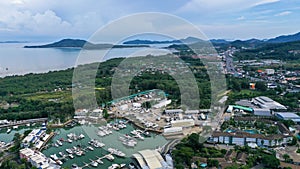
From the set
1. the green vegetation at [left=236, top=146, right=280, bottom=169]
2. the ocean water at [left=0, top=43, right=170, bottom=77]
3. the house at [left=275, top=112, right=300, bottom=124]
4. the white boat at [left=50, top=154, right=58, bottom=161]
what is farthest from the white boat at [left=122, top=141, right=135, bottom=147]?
the ocean water at [left=0, top=43, right=170, bottom=77]

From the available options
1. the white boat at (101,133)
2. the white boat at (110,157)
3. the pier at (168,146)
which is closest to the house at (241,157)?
the pier at (168,146)

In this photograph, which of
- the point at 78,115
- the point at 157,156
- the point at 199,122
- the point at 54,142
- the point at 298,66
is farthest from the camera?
the point at 298,66

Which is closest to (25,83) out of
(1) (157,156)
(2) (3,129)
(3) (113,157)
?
(2) (3,129)

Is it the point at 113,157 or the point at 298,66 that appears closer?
the point at 113,157

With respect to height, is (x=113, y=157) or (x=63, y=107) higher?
(x=63, y=107)

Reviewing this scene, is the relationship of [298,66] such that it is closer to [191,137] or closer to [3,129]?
[191,137]

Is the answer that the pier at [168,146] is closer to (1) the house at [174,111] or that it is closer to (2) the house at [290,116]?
(1) the house at [174,111]

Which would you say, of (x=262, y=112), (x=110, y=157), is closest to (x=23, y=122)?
(x=110, y=157)

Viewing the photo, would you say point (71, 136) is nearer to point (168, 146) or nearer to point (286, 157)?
point (168, 146)

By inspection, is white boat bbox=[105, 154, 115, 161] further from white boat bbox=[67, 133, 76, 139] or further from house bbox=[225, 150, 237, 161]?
house bbox=[225, 150, 237, 161]
